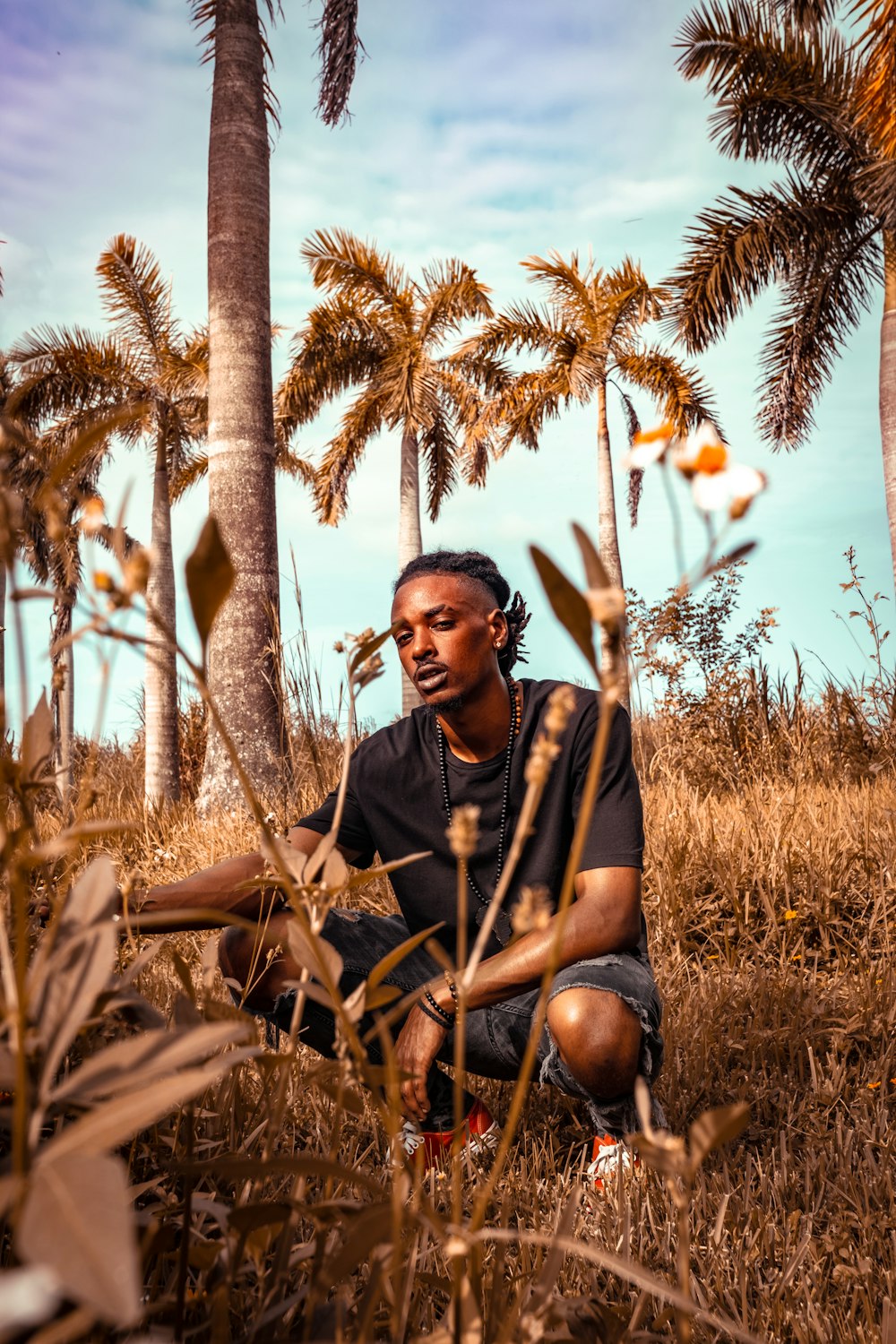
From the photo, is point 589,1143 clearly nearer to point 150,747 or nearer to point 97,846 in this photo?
point 97,846

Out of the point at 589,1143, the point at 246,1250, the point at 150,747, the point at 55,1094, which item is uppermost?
the point at 150,747

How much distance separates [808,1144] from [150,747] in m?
8.30

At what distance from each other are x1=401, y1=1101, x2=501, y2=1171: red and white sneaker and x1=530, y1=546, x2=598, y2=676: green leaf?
1.58 m

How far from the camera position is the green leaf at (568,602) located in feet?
1.53

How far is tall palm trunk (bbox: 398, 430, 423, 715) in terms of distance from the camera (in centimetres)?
1539

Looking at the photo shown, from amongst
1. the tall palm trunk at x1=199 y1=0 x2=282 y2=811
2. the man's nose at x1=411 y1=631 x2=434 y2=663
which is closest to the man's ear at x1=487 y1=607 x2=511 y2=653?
the man's nose at x1=411 y1=631 x2=434 y2=663

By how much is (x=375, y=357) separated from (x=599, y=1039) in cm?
1512

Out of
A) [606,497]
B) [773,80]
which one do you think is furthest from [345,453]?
[773,80]

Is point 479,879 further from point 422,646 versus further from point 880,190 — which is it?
point 880,190

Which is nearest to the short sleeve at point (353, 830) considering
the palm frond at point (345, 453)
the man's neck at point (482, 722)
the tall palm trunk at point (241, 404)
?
the man's neck at point (482, 722)

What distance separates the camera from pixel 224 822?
5.38m

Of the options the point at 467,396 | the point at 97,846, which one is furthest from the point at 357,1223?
the point at 467,396

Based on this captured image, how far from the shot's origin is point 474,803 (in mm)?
2367

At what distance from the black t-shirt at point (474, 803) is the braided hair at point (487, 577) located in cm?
26
